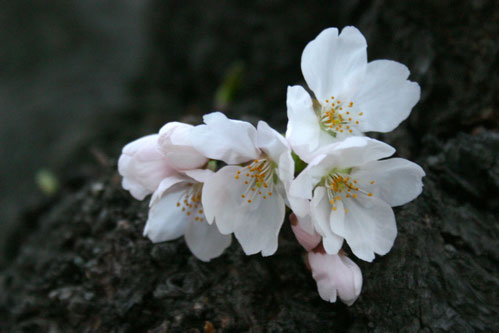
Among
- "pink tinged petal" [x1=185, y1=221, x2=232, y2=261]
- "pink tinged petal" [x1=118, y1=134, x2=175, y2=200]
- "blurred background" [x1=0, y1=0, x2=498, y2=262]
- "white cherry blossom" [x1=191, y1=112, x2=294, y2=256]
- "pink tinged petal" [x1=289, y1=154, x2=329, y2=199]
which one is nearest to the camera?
"pink tinged petal" [x1=289, y1=154, x2=329, y2=199]

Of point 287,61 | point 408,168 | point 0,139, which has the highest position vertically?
point 408,168

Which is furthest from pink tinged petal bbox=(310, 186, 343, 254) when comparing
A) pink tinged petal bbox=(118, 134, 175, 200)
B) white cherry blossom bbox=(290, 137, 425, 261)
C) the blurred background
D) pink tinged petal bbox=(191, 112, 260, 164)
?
the blurred background

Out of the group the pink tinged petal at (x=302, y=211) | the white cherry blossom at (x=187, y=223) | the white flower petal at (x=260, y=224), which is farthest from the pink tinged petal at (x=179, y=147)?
the pink tinged petal at (x=302, y=211)

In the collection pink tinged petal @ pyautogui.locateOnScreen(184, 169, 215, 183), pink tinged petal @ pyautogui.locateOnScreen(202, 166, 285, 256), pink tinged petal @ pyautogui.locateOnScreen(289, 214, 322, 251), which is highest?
pink tinged petal @ pyautogui.locateOnScreen(184, 169, 215, 183)

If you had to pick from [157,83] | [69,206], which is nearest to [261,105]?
[157,83]

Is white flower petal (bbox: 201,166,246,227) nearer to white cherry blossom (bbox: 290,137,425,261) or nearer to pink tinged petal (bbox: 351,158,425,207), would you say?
white cherry blossom (bbox: 290,137,425,261)

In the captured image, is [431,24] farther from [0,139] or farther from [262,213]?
[0,139]
